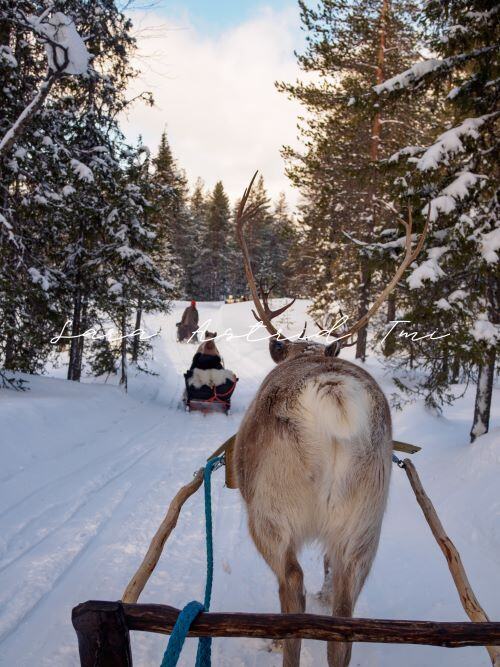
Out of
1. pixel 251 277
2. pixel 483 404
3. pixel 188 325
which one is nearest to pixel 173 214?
pixel 483 404

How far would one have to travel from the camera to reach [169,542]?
4363mm

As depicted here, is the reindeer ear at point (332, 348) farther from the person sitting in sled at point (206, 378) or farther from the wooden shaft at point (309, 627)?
the person sitting in sled at point (206, 378)

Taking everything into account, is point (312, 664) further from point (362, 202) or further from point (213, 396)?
point (362, 202)

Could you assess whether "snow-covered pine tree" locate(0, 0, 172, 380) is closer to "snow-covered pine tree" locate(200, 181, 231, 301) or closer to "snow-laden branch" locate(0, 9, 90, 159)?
"snow-laden branch" locate(0, 9, 90, 159)

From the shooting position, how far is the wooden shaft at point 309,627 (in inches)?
51.3

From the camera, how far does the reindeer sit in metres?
2.12

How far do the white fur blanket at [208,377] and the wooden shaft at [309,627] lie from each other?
10.2 m

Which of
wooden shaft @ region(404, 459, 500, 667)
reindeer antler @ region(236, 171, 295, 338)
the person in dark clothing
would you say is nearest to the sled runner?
the person in dark clothing

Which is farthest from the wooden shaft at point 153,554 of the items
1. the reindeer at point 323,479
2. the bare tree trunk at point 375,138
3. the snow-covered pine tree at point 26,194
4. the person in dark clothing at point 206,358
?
the bare tree trunk at point 375,138

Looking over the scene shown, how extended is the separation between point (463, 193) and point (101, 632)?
6277 millimetres

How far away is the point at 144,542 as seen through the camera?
14.0 feet

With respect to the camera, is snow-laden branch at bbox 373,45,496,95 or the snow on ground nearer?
the snow on ground

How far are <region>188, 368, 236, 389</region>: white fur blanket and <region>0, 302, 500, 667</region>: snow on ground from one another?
9.78 ft

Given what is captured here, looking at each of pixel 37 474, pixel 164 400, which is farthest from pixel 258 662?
pixel 164 400
